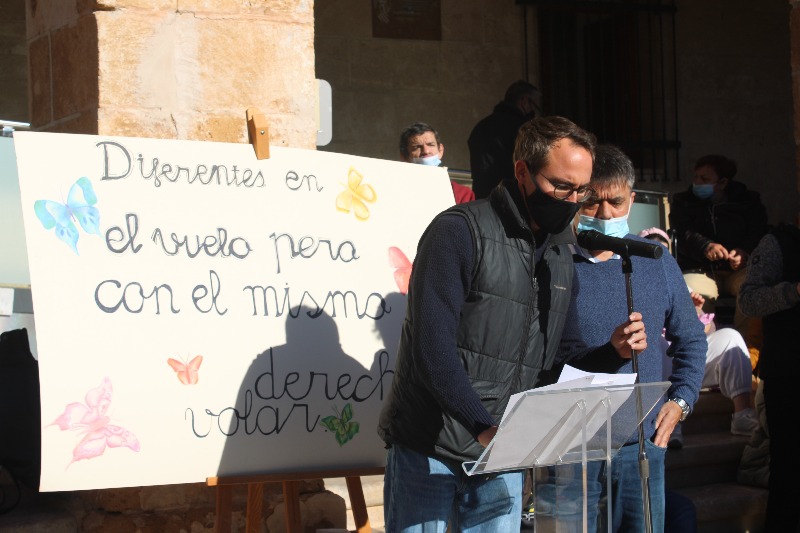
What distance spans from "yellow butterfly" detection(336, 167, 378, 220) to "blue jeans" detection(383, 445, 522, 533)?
1.13 meters

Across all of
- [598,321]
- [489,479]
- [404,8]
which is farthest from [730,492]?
[404,8]

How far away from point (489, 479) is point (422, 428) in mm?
235

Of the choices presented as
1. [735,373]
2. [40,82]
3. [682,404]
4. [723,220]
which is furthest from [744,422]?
[40,82]

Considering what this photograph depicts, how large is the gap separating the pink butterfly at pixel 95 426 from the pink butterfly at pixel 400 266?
1.04 metres

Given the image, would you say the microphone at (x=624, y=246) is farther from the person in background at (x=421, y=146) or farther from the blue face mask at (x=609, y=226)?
the person in background at (x=421, y=146)

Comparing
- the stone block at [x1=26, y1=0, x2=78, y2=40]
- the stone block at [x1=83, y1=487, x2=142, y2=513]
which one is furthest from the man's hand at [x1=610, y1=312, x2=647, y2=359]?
the stone block at [x1=26, y1=0, x2=78, y2=40]

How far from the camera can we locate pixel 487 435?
2795 mm

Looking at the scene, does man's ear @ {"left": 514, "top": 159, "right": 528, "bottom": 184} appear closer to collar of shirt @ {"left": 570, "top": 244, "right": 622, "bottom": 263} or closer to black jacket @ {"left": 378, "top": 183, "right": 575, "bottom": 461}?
black jacket @ {"left": 378, "top": 183, "right": 575, "bottom": 461}

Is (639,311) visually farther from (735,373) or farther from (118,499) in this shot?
(735,373)

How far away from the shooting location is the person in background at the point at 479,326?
9.60ft

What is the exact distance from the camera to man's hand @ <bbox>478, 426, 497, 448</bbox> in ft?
9.14

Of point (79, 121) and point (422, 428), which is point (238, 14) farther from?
point (422, 428)

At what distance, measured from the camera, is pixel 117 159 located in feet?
12.2

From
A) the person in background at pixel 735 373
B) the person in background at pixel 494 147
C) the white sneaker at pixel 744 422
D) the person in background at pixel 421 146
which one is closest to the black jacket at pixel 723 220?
the person in background at pixel 735 373
